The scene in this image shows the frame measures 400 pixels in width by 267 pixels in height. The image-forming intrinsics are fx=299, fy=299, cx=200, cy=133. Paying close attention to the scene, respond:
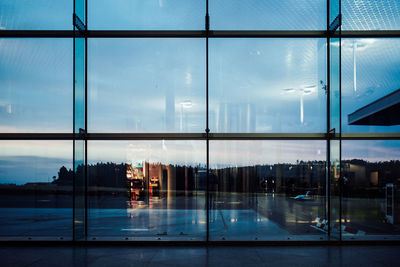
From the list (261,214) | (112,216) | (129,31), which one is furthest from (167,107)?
(261,214)

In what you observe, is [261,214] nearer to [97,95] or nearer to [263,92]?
[263,92]

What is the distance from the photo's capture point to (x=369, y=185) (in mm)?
6398

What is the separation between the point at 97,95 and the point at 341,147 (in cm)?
506

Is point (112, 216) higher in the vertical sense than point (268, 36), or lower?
lower

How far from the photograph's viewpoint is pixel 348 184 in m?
6.23

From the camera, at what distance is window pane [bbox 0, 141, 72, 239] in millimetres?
6234

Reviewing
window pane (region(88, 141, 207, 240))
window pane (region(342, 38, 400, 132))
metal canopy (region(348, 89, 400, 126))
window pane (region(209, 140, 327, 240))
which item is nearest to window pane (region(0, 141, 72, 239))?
window pane (region(88, 141, 207, 240))

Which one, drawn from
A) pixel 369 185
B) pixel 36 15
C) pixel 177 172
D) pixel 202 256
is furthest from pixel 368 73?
pixel 36 15

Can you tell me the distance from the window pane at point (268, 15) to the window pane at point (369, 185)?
263 cm

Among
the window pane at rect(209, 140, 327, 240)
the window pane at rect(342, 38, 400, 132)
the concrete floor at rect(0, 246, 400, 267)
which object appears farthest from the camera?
the window pane at rect(342, 38, 400, 132)

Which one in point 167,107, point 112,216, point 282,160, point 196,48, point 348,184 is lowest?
point 112,216

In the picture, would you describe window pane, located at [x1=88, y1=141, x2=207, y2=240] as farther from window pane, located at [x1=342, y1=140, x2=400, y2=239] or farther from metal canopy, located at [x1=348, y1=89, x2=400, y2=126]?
metal canopy, located at [x1=348, y1=89, x2=400, y2=126]

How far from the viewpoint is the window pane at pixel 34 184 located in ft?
20.5

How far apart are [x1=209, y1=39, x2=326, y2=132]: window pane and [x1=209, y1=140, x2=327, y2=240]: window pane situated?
1.54 feet
